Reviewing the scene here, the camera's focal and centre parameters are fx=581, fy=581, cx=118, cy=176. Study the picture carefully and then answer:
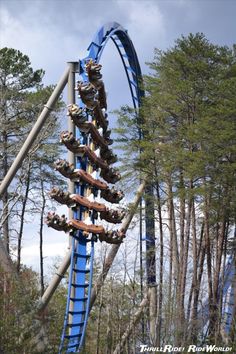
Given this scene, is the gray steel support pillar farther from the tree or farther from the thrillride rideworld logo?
the thrillride rideworld logo

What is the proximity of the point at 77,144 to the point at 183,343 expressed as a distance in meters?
3.06

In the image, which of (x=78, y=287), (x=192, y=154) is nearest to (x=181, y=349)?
(x=78, y=287)

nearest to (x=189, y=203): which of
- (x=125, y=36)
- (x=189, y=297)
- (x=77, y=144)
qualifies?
(x=189, y=297)

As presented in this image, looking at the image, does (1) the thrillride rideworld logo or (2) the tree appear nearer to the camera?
(1) the thrillride rideworld logo

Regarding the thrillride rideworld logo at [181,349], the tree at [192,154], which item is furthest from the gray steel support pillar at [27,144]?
the thrillride rideworld logo at [181,349]

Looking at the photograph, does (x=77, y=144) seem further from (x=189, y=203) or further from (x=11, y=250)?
(x=11, y=250)

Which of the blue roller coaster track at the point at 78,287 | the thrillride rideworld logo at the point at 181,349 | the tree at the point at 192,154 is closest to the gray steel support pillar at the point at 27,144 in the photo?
the blue roller coaster track at the point at 78,287

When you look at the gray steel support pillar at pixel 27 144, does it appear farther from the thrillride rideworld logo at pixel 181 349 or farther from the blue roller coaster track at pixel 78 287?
the thrillride rideworld logo at pixel 181 349

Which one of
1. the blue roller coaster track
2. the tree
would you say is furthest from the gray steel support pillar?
the tree

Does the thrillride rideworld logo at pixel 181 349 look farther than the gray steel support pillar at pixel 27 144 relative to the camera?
No

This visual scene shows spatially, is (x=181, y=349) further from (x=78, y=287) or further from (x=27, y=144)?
(x=27, y=144)

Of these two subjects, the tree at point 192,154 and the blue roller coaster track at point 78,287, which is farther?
the tree at point 192,154

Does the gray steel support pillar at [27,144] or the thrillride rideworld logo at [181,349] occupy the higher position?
the gray steel support pillar at [27,144]

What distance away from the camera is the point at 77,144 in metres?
8.05
